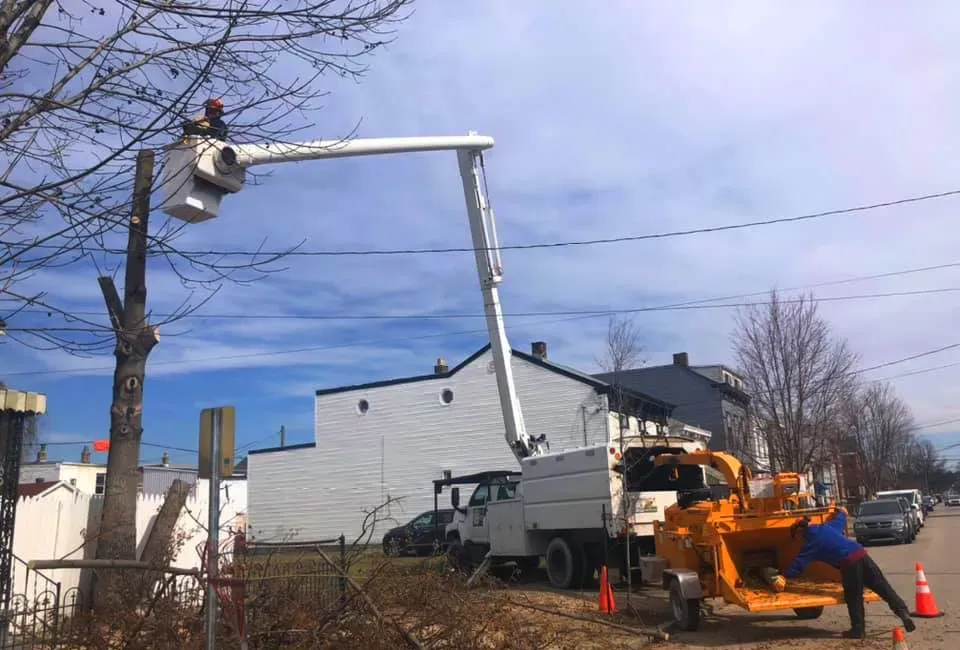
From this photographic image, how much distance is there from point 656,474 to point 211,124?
39.8 ft

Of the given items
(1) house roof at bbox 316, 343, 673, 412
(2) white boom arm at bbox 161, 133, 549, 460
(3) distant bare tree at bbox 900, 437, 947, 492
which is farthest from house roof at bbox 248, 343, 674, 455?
(3) distant bare tree at bbox 900, 437, 947, 492

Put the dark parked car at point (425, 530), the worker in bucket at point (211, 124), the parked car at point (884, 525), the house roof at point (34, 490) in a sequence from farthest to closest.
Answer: the parked car at point (884, 525)
the dark parked car at point (425, 530)
the house roof at point (34, 490)
the worker in bucket at point (211, 124)

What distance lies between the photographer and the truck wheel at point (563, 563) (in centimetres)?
1645

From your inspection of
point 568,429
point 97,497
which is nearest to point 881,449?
point 568,429

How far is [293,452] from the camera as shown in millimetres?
38625

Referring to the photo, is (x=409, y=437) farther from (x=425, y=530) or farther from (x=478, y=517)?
(x=478, y=517)

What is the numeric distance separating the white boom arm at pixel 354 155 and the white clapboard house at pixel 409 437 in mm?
12049

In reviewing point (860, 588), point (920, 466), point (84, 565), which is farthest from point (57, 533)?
point (920, 466)

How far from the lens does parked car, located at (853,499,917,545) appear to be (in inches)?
1203

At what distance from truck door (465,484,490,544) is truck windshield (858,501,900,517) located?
61.7 ft

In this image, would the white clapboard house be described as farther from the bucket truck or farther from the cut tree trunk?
the cut tree trunk

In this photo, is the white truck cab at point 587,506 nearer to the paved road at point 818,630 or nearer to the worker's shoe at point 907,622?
the paved road at point 818,630

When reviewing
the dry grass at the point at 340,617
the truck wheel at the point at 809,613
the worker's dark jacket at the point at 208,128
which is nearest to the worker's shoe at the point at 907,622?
the truck wheel at the point at 809,613

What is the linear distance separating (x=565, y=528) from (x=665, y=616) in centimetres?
413
